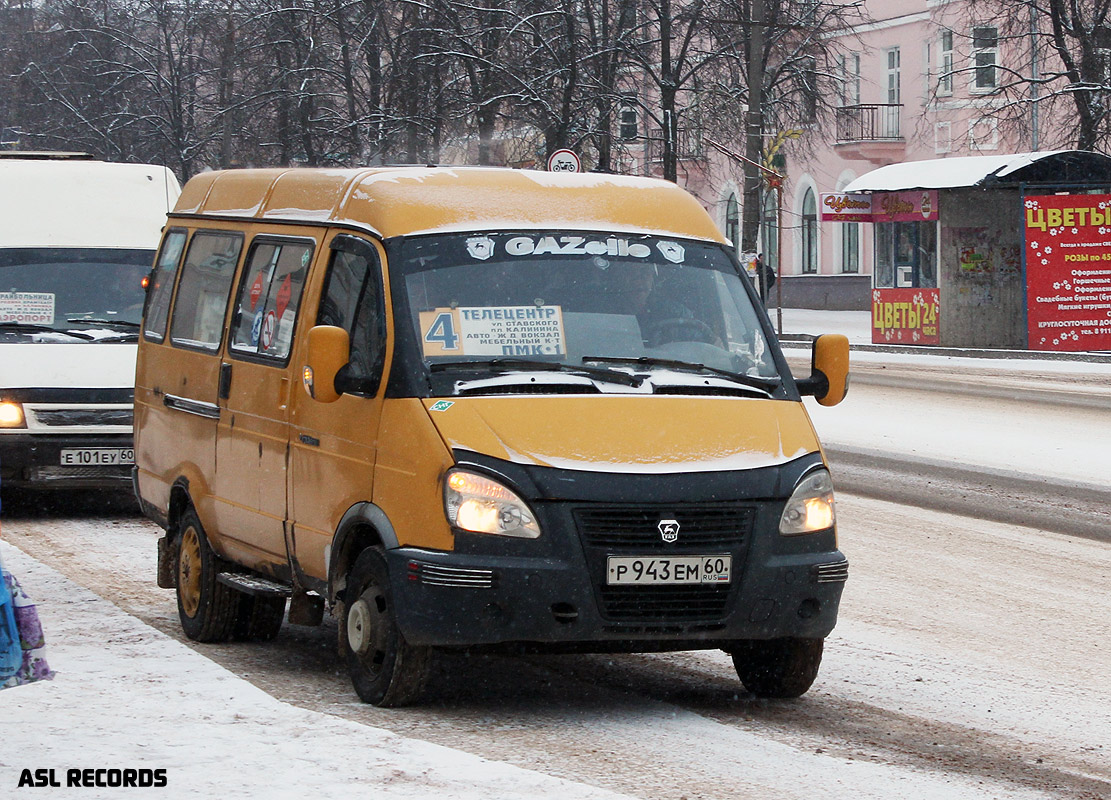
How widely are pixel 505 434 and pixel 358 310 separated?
40.9 inches

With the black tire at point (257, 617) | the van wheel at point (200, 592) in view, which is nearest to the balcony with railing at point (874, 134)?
the van wheel at point (200, 592)

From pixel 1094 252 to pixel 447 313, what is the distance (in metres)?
23.8

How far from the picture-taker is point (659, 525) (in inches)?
243

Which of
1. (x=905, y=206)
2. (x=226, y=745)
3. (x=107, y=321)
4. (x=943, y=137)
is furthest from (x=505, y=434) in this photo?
(x=943, y=137)

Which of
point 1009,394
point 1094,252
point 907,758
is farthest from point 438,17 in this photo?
point 907,758

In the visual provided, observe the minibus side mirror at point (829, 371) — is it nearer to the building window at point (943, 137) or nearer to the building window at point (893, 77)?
the building window at point (943, 137)

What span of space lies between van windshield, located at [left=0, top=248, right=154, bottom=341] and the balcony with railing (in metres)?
38.6

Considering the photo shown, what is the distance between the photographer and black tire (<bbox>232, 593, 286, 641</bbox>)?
795 centimetres

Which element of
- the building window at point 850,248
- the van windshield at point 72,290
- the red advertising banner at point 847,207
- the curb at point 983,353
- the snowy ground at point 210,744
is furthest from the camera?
the building window at point 850,248

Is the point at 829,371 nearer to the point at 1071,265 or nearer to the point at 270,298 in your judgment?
the point at 270,298

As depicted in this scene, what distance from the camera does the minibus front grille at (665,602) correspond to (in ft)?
20.4

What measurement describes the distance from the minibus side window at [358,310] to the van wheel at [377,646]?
0.67m

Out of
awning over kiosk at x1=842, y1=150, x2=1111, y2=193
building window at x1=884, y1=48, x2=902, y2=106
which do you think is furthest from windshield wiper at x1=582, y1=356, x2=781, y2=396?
building window at x1=884, y1=48, x2=902, y2=106

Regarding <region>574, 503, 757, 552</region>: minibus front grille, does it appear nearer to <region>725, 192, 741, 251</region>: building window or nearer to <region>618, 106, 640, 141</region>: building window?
<region>618, 106, 640, 141</region>: building window
